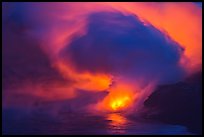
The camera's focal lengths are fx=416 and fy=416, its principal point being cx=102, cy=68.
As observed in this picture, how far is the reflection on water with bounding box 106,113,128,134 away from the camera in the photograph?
5.54 meters

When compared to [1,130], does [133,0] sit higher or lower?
higher

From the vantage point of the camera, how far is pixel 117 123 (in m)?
5.60

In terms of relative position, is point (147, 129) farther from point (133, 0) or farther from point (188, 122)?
point (133, 0)

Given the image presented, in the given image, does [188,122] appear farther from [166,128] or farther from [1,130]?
[1,130]

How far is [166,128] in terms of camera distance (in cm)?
559

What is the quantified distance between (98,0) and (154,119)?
180 centimetres

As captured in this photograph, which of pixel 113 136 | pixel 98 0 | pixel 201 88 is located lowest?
pixel 113 136

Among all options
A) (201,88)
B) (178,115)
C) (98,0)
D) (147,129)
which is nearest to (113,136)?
(147,129)

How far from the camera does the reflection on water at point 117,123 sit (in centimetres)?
554

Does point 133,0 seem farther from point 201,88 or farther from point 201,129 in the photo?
point 201,129

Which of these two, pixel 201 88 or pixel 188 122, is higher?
pixel 201 88

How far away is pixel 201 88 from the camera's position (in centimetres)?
579

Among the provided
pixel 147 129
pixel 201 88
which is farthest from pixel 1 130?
pixel 201 88

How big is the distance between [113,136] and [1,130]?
1470mm
